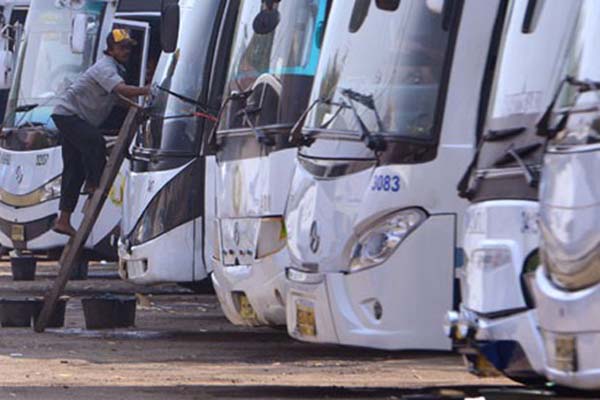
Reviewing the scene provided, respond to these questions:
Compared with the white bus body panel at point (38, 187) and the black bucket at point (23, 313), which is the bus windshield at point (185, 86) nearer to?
the black bucket at point (23, 313)

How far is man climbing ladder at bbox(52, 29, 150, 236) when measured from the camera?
54.1 feet

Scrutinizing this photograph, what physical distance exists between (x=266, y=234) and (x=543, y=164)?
4.63 meters

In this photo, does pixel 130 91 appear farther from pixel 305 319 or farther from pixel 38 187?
pixel 305 319

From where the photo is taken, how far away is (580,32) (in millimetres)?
7059

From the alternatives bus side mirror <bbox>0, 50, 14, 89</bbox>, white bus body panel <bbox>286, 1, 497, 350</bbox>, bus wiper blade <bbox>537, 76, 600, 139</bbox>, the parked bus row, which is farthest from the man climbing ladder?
bus wiper blade <bbox>537, 76, 600, 139</bbox>

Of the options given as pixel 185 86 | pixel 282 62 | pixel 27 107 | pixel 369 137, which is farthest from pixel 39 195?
pixel 369 137

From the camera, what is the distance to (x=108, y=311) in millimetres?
15133

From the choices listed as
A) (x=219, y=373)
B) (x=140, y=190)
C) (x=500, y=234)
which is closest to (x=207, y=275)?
(x=140, y=190)

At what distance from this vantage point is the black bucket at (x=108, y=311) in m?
15.1

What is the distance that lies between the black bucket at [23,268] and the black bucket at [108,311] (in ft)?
19.8

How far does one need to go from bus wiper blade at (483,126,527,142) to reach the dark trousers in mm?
9465

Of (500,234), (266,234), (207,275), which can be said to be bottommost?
(207,275)

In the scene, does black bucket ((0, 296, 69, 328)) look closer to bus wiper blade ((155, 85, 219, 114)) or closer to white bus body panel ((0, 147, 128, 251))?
bus wiper blade ((155, 85, 219, 114))

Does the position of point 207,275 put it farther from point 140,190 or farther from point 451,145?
point 451,145
